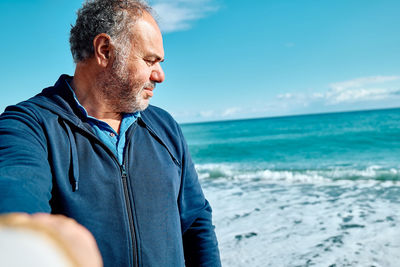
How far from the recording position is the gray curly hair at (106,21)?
1.57m

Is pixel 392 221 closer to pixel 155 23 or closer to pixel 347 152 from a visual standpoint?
pixel 155 23

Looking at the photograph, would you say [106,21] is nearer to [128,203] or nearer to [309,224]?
[128,203]

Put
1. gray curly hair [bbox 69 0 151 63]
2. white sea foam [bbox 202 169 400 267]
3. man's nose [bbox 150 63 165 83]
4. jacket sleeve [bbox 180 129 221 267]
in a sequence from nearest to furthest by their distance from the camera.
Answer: gray curly hair [bbox 69 0 151 63], man's nose [bbox 150 63 165 83], jacket sleeve [bbox 180 129 221 267], white sea foam [bbox 202 169 400 267]

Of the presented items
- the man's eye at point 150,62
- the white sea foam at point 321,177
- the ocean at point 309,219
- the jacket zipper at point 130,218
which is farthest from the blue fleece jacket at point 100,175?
the white sea foam at point 321,177

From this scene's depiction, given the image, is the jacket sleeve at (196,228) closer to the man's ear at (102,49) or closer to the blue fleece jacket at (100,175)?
the blue fleece jacket at (100,175)

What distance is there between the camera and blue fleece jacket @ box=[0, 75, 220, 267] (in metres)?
1.12

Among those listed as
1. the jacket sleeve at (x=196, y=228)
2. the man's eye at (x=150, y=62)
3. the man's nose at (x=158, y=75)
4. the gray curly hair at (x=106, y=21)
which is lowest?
the jacket sleeve at (x=196, y=228)

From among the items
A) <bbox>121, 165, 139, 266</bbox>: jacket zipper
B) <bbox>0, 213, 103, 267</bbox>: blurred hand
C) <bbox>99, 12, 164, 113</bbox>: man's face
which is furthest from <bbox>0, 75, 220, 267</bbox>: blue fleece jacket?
<bbox>0, 213, 103, 267</bbox>: blurred hand

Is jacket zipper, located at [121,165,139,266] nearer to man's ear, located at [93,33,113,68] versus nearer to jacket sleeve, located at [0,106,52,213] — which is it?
jacket sleeve, located at [0,106,52,213]

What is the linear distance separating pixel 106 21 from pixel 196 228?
134cm

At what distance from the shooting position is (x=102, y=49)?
1589 mm

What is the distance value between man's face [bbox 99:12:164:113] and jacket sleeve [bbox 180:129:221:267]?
1.49ft

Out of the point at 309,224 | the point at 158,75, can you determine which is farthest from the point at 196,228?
the point at 309,224

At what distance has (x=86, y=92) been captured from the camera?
1.59m
